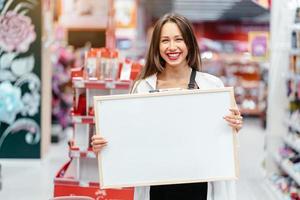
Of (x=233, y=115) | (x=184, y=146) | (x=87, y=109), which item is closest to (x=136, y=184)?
(x=184, y=146)

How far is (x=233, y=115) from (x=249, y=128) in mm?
10715

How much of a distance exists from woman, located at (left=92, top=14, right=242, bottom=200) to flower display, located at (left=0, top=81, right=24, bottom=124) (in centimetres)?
476

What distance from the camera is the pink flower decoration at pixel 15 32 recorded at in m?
A: 7.22

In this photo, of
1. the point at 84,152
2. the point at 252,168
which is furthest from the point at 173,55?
the point at 252,168

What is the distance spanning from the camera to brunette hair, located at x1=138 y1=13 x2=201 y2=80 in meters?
2.41

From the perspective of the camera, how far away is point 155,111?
7.86ft

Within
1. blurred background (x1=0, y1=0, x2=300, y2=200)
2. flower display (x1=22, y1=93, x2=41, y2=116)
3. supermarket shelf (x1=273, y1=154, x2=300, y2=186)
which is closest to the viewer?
blurred background (x1=0, y1=0, x2=300, y2=200)

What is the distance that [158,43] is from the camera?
2445 mm

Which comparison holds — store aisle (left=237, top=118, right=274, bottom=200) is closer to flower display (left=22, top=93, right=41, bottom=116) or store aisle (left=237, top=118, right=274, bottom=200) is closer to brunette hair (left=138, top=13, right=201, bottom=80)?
flower display (left=22, top=93, right=41, bottom=116)

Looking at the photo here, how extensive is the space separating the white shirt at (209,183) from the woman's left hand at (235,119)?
0.57 feet

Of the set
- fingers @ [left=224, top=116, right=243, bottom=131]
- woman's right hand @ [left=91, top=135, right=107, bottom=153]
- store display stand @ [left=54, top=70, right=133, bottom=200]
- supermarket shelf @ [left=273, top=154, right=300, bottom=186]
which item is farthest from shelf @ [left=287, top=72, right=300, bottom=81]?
woman's right hand @ [left=91, top=135, right=107, bottom=153]

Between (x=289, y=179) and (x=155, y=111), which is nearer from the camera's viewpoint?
(x=155, y=111)

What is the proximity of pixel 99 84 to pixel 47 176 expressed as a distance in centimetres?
272

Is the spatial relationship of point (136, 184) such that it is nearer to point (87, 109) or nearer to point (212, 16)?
point (87, 109)
